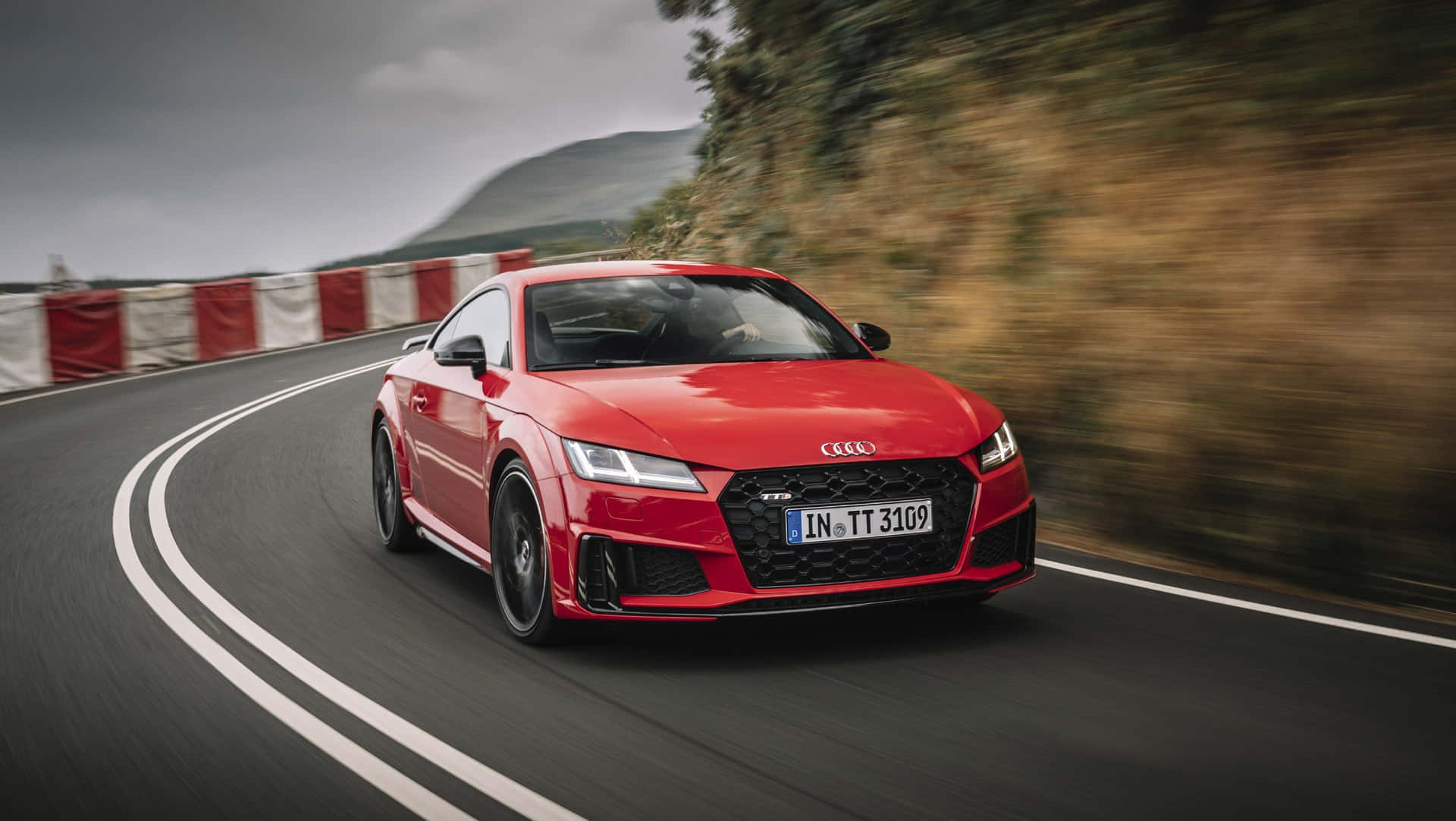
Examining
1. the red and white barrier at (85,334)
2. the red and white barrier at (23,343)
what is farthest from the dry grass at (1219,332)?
the red and white barrier at (85,334)

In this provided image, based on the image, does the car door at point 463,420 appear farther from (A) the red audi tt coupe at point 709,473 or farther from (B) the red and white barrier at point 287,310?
(B) the red and white barrier at point 287,310

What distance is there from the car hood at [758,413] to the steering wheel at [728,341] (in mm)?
275

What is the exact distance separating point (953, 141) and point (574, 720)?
9.81 m

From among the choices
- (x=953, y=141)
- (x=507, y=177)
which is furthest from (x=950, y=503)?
(x=507, y=177)

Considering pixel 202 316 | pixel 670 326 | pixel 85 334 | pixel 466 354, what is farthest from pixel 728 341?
pixel 202 316

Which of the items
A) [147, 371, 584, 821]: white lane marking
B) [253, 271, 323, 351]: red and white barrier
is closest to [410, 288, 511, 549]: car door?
[147, 371, 584, 821]: white lane marking

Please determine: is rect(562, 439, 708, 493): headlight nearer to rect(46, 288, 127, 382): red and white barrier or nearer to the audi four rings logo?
the audi four rings logo

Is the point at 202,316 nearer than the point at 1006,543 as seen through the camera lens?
No

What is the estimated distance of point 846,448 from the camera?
193 inches

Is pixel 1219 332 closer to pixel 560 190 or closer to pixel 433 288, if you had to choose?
pixel 433 288

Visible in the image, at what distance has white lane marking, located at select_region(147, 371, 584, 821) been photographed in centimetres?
377

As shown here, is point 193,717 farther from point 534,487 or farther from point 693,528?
point 693,528

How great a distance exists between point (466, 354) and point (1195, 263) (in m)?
4.66

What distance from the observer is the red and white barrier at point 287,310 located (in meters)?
25.8
